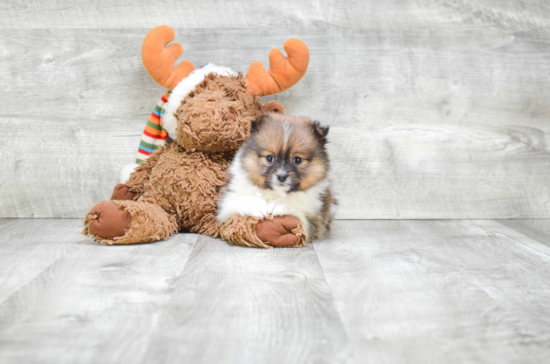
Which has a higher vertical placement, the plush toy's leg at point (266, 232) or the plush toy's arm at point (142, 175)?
the plush toy's arm at point (142, 175)

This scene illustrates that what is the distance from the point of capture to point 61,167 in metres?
1.67

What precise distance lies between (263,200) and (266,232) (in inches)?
3.5

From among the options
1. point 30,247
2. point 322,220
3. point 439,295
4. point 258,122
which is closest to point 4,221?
point 30,247

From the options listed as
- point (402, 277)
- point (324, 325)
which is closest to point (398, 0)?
point (402, 277)

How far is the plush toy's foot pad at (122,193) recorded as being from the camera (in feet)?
4.84

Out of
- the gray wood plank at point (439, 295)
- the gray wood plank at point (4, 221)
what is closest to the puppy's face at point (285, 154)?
the gray wood plank at point (439, 295)

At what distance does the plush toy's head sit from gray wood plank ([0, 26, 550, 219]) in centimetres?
21

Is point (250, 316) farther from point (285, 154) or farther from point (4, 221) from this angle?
point (4, 221)

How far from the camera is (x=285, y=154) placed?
127 centimetres

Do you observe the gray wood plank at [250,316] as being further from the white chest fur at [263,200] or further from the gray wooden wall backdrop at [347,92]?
the gray wooden wall backdrop at [347,92]

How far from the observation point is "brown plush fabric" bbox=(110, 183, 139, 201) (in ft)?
4.84

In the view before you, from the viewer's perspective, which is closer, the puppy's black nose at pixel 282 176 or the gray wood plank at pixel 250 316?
the gray wood plank at pixel 250 316

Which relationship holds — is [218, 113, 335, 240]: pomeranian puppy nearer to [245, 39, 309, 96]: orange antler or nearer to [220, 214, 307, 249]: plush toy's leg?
[220, 214, 307, 249]: plush toy's leg

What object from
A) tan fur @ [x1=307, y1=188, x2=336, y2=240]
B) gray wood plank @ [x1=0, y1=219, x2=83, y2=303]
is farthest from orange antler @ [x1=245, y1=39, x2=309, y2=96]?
gray wood plank @ [x1=0, y1=219, x2=83, y2=303]
